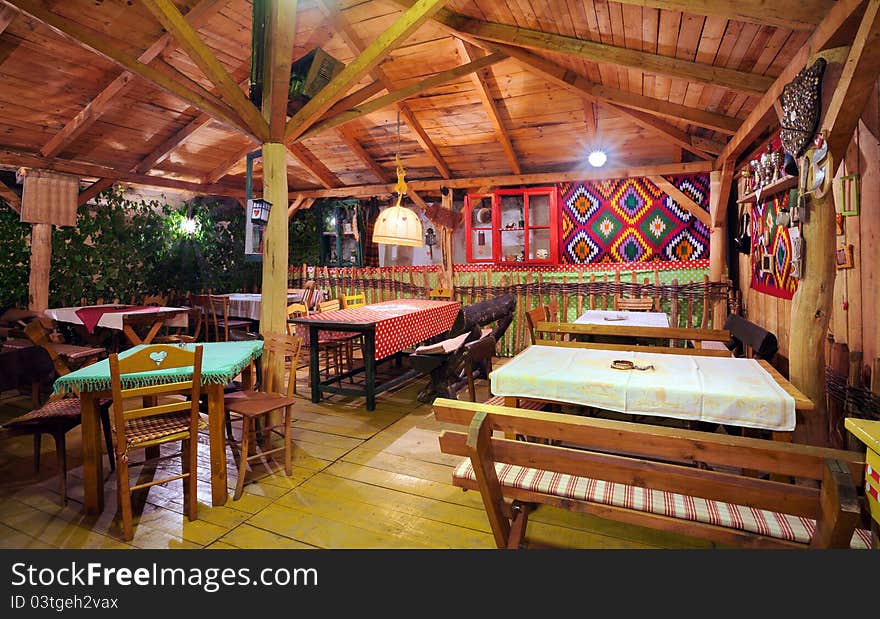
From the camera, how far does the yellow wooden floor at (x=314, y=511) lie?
2418mm

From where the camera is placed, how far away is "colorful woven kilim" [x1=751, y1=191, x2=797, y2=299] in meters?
3.91

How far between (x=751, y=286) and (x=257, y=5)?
557 centimetres

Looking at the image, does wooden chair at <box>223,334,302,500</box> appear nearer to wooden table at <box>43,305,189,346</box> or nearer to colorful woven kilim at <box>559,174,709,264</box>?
wooden table at <box>43,305,189,346</box>

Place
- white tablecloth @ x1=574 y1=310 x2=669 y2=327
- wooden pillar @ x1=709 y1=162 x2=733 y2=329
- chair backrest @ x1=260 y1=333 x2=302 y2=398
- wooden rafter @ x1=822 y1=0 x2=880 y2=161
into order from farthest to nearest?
1. wooden pillar @ x1=709 y1=162 x2=733 y2=329
2. white tablecloth @ x1=574 y1=310 x2=669 y2=327
3. chair backrest @ x1=260 y1=333 x2=302 y2=398
4. wooden rafter @ x1=822 y1=0 x2=880 y2=161

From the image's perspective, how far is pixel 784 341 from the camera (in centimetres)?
400

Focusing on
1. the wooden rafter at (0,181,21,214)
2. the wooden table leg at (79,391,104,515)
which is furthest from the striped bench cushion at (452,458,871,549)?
the wooden rafter at (0,181,21,214)

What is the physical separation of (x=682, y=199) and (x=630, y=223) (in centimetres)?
73

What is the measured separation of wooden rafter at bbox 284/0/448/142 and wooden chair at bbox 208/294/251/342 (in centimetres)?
323

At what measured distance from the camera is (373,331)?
14.8ft

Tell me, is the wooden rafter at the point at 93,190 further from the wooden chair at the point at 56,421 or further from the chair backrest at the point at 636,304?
the chair backrest at the point at 636,304

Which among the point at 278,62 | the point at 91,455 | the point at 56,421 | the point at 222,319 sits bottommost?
the point at 91,455

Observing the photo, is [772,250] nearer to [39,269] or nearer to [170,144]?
[170,144]

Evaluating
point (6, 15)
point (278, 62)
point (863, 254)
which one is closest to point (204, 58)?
point (278, 62)

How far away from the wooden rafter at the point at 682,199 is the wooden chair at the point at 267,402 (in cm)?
531
